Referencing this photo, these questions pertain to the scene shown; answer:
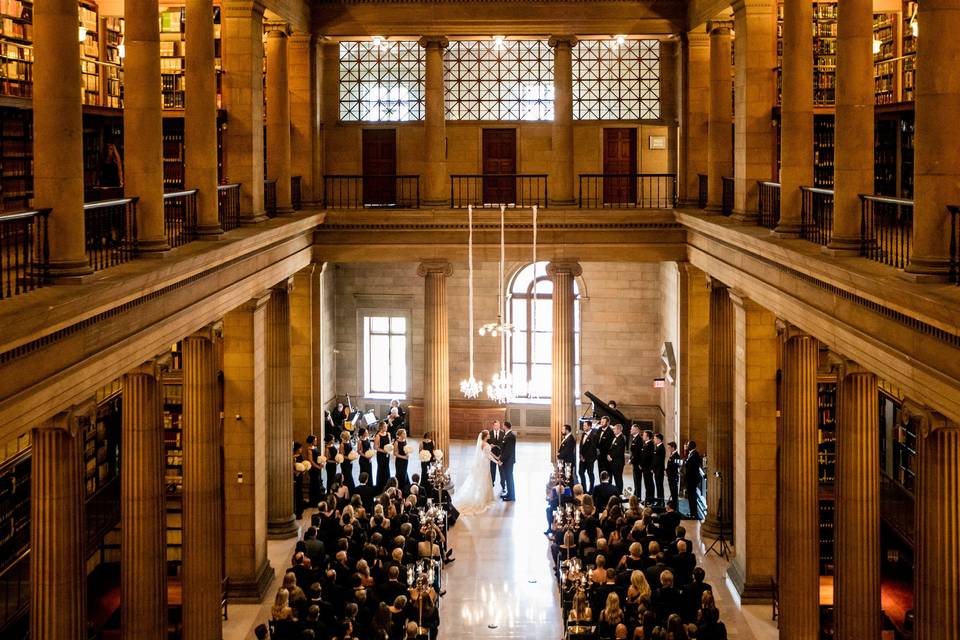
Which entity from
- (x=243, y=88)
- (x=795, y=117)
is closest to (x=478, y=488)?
(x=243, y=88)

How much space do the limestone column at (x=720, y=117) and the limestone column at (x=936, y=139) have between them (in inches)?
354

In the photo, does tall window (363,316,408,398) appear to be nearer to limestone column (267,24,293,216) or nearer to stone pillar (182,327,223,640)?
limestone column (267,24,293,216)

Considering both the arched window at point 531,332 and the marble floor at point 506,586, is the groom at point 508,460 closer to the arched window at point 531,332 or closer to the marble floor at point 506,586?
the marble floor at point 506,586

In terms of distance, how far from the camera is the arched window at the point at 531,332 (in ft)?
87.9

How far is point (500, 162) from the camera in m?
23.3

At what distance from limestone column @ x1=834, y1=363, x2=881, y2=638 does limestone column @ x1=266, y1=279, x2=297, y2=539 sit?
9467 mm

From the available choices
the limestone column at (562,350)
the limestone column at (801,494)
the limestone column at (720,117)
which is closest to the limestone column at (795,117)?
the limestone column at (801,494)

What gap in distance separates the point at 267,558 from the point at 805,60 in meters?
9.99

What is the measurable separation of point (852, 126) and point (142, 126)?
23.1 ft

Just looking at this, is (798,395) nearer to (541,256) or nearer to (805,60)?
(805,60)

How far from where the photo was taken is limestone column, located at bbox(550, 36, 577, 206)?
21.0 meters

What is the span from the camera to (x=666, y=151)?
2312cm

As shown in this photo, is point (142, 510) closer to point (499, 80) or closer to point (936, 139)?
point (936, 139)

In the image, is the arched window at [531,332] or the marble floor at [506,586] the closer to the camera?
the marble floor at [506,586]
